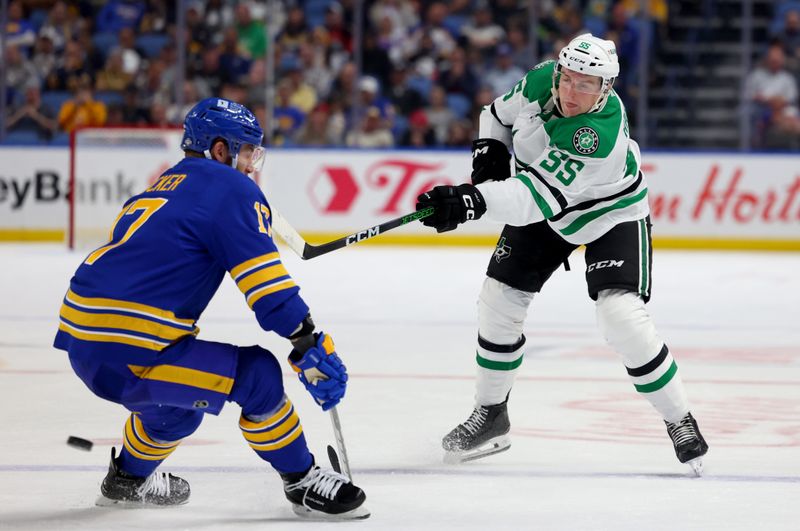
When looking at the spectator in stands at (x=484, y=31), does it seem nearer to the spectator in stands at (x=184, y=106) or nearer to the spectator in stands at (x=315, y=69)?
the spectator in stands at (x=315, y=69)

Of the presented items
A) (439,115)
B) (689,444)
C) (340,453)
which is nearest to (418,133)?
(439,115)

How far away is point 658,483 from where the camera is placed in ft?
11.0

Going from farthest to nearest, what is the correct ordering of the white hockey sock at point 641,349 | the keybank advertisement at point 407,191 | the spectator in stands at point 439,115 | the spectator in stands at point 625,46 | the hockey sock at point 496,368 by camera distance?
1. the spectator in stands at point 625,46
2. the spectator in stands at point 439,115
3. the keybank advertisement at point 407,191
4. the hockey sock at point 496,368
5. the white hockey sock at point 641,349

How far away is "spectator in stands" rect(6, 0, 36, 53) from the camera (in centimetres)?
1057

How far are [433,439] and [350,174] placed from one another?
21.3ft

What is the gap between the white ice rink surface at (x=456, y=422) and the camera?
3.02 meters

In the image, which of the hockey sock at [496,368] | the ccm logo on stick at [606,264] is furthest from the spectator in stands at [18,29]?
the ccm logo on stick at [606,264]

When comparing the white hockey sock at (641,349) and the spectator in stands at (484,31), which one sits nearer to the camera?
the white hockey sock at (641,349)

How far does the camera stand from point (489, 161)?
12.7ft

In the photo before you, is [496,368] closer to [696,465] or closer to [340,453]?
[696,465]

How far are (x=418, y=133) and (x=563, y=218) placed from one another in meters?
6.96

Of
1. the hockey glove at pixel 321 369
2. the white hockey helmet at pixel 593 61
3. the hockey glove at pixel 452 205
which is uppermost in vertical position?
the white hockey helmet at pixel 593 61

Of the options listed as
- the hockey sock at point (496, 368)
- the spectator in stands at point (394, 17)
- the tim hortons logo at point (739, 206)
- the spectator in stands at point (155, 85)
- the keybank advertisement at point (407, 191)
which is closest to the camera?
the hockey sock at point (496, 368)

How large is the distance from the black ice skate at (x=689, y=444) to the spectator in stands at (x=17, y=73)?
8.07 metres
